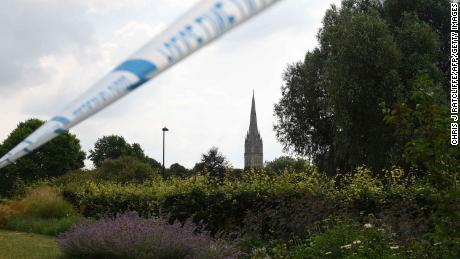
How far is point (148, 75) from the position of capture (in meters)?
0.67

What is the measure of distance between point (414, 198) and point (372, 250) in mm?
3884

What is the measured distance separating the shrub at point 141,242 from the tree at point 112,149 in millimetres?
56615

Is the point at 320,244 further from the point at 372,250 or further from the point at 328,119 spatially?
the point at 328,119

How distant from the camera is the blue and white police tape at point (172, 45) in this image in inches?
23.8

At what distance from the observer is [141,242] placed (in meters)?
9.04

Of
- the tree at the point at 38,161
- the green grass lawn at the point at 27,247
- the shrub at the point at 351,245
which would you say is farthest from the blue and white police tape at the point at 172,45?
the tree at the point at 38,161

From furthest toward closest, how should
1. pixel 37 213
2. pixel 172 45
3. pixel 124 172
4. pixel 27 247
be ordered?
pixel 124 172, pixel 37 213, pixel 27 247, pixel 172 45

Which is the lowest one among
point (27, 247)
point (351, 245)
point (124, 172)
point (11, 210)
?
point (27, 247)

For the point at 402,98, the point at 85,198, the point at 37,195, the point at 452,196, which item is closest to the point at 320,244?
the point at 452,196

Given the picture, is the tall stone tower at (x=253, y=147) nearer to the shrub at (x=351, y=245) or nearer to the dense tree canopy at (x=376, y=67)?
the dense tree canopy at (x=376, y=67)

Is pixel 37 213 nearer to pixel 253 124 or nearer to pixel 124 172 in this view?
pixel 124 172

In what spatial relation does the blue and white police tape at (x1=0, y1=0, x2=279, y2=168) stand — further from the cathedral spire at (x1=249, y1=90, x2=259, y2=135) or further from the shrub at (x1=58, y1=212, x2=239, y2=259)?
the cathedral spire at (x1=249, y1=90, x2=259, y2=135)

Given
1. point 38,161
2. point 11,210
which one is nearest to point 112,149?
point 38,161

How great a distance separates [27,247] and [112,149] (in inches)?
2177
